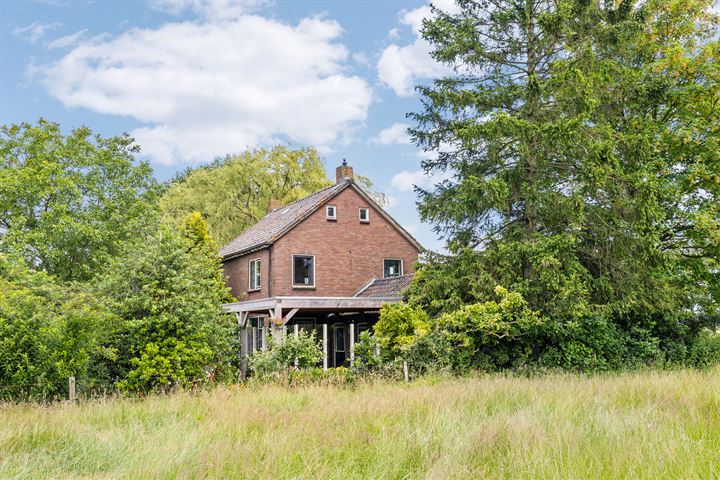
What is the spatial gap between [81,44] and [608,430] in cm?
1653

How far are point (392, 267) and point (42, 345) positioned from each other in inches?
722

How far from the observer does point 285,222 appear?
88.0 feet

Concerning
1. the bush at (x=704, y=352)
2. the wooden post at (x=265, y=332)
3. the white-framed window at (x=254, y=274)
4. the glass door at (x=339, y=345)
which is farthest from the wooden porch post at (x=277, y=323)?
the bush at (x=704, y=352)

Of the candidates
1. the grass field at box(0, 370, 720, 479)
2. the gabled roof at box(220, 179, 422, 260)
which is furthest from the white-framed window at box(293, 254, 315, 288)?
the grass field at box(0, 370, 720, 479)

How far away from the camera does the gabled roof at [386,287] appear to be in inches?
926

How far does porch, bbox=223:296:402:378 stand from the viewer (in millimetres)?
20375

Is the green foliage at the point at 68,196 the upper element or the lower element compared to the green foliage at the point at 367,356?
upper

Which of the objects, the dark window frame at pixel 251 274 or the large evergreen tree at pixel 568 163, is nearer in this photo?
the large evergreen tree at pixel 568 163

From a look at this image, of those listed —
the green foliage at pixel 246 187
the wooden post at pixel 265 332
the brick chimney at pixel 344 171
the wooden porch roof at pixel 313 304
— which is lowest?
the wooden post at pixel 265 332

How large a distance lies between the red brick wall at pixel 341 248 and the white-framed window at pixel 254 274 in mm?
1578

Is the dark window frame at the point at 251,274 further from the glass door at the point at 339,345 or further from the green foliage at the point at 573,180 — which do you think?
the green foliage at the point at 573,180

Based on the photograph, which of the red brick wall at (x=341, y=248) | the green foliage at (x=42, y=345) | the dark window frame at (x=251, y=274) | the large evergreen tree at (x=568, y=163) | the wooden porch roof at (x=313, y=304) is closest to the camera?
the green foliage at (x=42, y=345)

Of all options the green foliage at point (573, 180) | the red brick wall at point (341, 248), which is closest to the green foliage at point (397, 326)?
the green foliage at point (573, 180)

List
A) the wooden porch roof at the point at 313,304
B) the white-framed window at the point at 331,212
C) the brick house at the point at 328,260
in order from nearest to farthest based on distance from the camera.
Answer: the wooden porch roof at the point at 313,304, the brick house at the point at 328,260, the white-framed window at the point at 331,212
